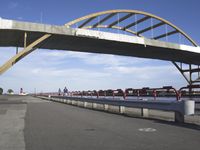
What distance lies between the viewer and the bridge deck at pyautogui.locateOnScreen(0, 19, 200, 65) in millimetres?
42609

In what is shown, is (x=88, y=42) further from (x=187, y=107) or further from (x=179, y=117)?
(x=187, y=107)

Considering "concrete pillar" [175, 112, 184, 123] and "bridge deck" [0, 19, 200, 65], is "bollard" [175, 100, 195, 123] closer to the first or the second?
"concrete pillar" [175, 112, 184, 123]

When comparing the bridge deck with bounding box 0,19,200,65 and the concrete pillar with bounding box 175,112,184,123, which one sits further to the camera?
the bridge deck with bounding box 0,19,200,65

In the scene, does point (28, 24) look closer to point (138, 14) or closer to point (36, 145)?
point (138, 14)

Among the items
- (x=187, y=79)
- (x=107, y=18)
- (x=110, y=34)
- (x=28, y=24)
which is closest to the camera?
(x=28, y=24)

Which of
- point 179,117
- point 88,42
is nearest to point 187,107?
point 179,117

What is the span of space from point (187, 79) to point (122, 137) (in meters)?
86.5

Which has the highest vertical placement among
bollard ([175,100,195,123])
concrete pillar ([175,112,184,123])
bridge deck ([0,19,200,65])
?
bridge deck ([0,19,200,65])

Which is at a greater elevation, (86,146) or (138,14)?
(138,14)

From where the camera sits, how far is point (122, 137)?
877 centimetres

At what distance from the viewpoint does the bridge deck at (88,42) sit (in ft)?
140

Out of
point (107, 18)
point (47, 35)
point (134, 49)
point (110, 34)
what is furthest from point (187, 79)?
point (47, 35)

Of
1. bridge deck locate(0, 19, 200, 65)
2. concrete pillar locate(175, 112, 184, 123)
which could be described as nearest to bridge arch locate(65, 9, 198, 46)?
bridge deck locate(0, 19, 200, 65)

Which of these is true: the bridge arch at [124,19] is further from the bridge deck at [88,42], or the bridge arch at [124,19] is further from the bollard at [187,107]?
the bollard at [187,107]
